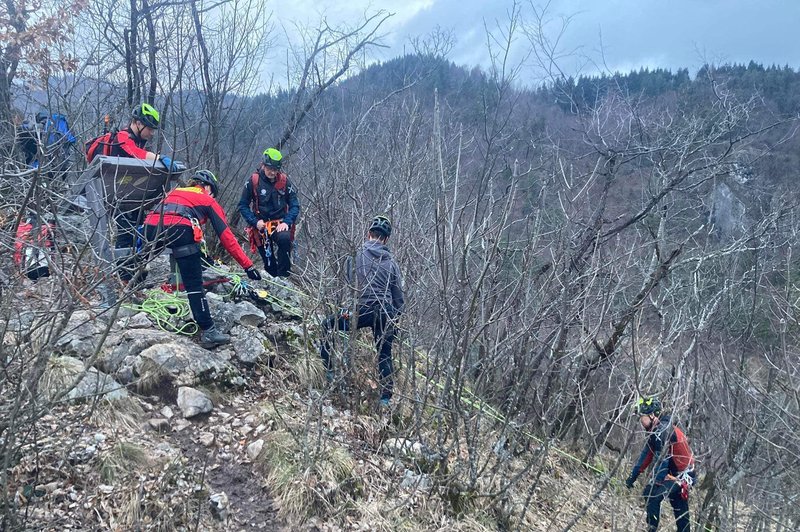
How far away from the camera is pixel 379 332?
5281mm

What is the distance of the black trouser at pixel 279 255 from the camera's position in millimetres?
6684

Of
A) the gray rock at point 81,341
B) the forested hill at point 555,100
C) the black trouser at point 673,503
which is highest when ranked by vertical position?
the forested hill at point 555,100

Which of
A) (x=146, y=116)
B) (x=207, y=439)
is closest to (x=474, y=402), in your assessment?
(x=207, y=439)

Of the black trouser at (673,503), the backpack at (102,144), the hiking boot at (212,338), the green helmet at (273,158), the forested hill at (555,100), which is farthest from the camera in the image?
the forested hill at (555,100)

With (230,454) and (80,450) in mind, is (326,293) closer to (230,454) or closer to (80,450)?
(230,454)

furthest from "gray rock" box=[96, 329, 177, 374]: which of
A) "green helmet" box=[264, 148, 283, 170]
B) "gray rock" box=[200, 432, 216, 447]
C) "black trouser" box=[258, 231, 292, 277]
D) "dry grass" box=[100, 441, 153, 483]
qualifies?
"green helmet" box=[264, 148, 283, 170]

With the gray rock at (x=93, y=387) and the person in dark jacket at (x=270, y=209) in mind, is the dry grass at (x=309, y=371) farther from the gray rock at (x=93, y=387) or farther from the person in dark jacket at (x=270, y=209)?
the gray rock at (x=93, y=387)

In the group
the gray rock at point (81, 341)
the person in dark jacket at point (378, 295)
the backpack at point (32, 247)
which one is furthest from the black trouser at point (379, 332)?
the backpack at point (32, 247)

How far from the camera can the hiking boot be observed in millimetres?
5488

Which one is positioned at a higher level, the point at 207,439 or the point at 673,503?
the point at 207,439

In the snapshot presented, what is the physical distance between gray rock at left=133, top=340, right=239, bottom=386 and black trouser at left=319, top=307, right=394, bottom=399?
0.95 meters

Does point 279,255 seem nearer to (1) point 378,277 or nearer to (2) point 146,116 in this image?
(2) point 146,116

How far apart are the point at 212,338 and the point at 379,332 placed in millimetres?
1563

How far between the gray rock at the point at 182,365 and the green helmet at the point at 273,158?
7.15 ft
